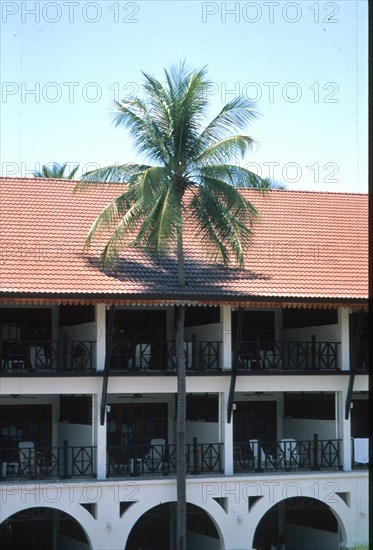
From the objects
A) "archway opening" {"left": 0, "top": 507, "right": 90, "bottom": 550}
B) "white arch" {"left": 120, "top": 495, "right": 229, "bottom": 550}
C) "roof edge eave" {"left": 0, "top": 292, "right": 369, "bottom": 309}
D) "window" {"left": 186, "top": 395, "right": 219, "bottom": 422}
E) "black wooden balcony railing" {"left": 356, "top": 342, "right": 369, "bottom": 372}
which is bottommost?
"archway opening" {"left": 0, "top": 507, "right": 90, "bottom": 550}

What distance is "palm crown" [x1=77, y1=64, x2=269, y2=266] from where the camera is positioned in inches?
1046

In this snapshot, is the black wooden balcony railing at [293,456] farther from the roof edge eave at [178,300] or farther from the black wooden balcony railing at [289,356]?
the roof edge eave at [178,300]

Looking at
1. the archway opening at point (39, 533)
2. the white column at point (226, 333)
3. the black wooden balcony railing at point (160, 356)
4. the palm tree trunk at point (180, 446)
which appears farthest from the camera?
the archway opening at point (39, 533)

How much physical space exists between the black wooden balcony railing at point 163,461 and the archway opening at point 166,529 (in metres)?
1.83

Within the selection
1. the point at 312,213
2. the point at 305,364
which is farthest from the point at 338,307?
the point at 312,213

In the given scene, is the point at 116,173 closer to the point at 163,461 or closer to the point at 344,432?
the point at 163,461

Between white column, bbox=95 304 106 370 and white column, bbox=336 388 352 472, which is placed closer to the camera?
white column, bbox=95 304 106 370

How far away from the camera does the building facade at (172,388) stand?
2673 centimetres

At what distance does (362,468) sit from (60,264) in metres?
9.36

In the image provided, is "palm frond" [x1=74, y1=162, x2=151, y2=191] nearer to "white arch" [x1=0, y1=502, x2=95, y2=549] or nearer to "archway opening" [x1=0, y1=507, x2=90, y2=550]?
"white arch" [x1=0, y1=502, x2=95, y2=549]

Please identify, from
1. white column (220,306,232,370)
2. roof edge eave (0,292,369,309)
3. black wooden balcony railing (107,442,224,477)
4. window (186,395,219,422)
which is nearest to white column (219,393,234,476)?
black wooden balcony railing (107,442,224,477)

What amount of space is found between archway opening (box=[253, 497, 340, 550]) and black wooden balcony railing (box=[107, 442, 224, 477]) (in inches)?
93.1

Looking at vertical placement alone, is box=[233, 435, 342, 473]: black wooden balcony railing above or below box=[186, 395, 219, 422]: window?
below

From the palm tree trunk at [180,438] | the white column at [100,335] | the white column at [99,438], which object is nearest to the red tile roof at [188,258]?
the white column at [100,335]
